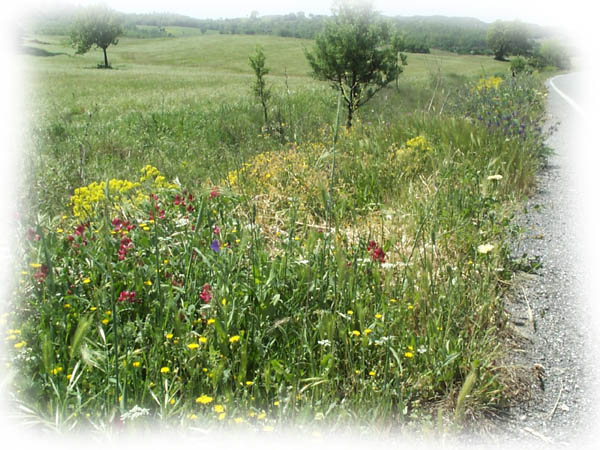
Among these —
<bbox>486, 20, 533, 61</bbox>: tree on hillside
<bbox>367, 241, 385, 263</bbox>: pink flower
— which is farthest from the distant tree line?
<bbox>367, 241, 385, 263</bbox>: pink flower

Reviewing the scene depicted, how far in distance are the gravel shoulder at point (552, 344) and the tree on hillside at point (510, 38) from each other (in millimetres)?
40157

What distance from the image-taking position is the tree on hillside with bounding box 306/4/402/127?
965 cm

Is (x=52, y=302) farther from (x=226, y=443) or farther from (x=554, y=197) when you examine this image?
(x=554, y=197)

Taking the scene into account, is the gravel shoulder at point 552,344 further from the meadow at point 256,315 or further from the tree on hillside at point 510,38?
the tree on hillside at point 510,38

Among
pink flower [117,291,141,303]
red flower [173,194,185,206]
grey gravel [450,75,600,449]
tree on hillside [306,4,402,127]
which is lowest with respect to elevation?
grey gravel [450,75,600,449]

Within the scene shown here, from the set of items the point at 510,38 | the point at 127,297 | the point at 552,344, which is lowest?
the point at 552,344

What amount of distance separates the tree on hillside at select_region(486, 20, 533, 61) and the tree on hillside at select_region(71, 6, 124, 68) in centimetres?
3549

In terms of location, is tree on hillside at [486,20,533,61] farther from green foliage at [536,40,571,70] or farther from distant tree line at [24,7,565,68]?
green foliage at [536,40,571,70]

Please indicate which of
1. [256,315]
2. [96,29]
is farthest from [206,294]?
[96,29]

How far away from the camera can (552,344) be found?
266cm

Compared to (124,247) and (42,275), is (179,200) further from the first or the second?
(42,275)

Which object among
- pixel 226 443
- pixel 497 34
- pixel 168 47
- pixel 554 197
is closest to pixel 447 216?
pixel 554 197

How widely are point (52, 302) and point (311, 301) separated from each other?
1.29m

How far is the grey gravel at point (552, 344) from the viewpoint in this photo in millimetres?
2090
